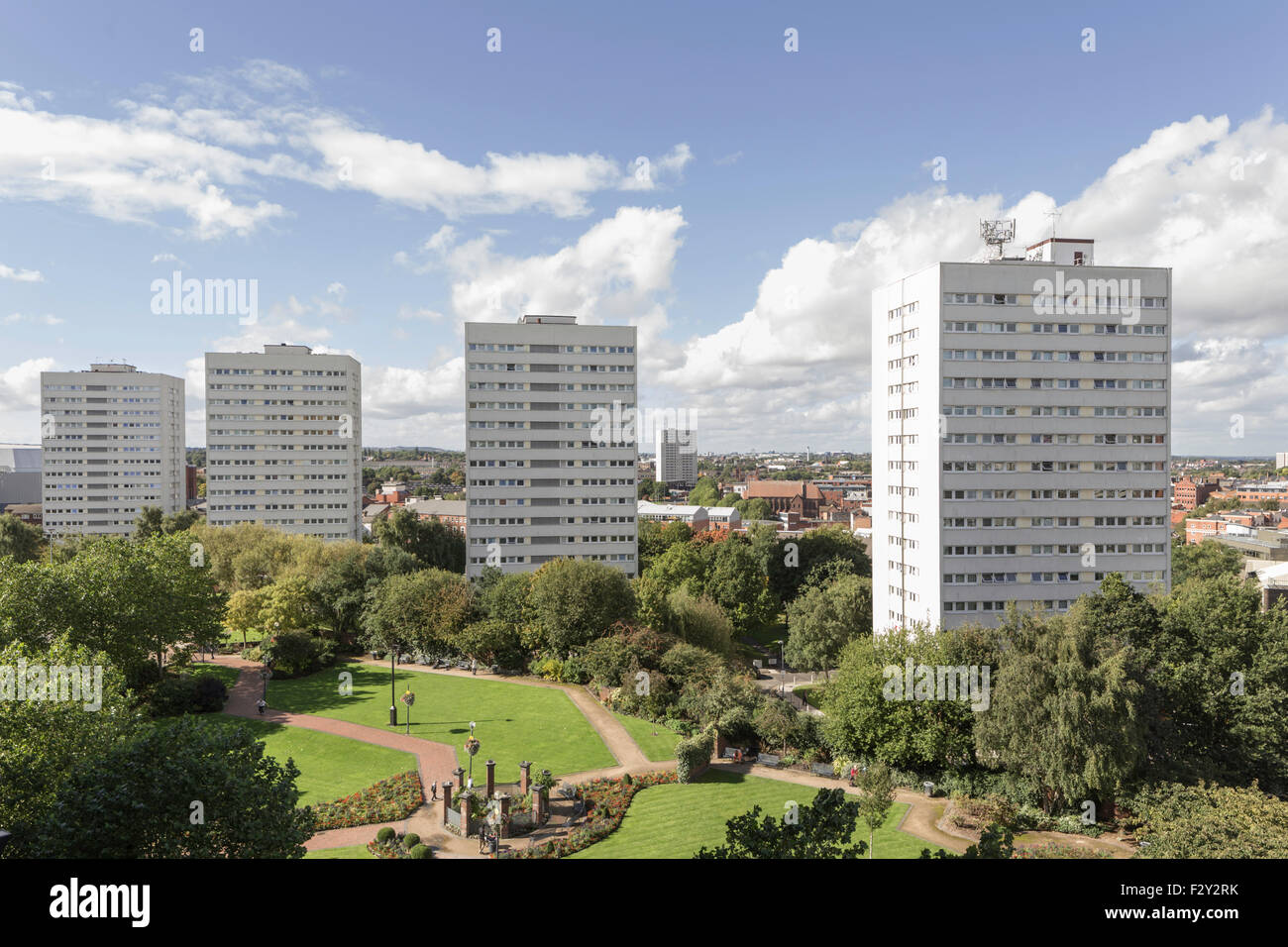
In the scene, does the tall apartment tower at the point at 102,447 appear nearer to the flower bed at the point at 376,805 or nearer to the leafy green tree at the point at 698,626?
the leafy green tree at the point at 698,626

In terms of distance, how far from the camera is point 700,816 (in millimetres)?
24078

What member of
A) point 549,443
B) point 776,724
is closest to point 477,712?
point 776,724

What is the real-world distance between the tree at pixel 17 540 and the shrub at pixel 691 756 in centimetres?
7309

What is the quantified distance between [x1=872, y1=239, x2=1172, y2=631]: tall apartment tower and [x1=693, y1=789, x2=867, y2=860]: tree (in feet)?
121

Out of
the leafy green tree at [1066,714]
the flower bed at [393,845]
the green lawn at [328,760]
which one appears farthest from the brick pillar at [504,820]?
the leafy green tree at [1066,714]

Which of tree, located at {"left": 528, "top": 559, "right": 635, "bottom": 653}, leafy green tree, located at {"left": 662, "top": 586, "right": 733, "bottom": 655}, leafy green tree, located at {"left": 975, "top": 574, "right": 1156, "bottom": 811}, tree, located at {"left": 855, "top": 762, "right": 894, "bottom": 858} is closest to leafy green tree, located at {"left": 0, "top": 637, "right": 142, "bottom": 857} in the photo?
tree, located at {"left": 855, "top": 762, "right": 894, "bottom": 858}

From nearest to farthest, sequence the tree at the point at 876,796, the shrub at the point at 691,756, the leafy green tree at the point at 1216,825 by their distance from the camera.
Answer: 1. the leafy green tree at the point at 1216,825
2. the tree at the point at 876,796
3. the shrub at the point at 691,756

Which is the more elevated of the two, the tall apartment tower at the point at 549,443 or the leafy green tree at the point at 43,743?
the tall apartment tower at the point at 549,443

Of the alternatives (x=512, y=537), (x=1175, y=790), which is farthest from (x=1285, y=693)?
(x=512, y=537)

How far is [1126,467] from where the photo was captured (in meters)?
44.0

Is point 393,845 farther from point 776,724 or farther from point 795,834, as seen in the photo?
point 795,834

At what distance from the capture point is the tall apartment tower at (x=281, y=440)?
85.2 meters

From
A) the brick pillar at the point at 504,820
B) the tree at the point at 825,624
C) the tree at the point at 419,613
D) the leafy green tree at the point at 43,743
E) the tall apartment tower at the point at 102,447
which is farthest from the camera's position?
the tall apartment tower at the point at 102,447
